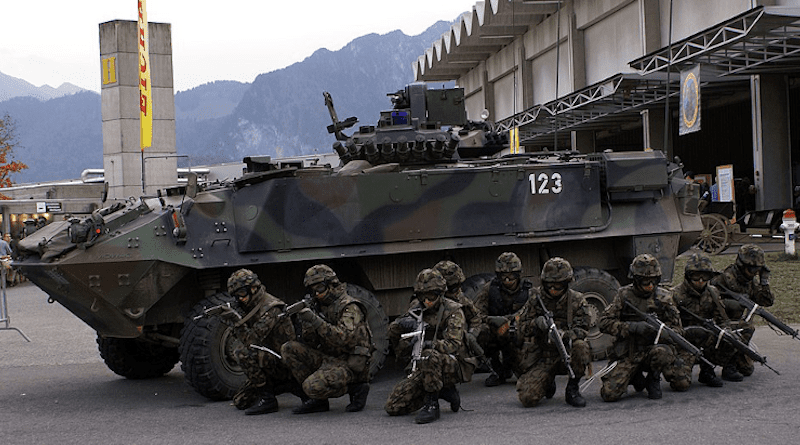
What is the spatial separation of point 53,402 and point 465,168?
4712 millimetres

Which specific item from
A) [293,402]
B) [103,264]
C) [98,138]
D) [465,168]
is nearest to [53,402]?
[103,264]

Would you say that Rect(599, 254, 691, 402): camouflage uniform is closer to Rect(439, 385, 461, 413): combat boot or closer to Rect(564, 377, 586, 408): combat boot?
Rect(564, 377, 586, 408): combat boot

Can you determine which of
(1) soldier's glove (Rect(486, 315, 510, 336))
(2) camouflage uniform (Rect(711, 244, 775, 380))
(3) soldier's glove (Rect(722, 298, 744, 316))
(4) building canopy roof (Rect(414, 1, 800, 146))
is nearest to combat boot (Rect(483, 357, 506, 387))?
(1) soldier's glove (Rect(486, 315, 510, 336))

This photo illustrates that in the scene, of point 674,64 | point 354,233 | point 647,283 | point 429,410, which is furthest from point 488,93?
point 429,410

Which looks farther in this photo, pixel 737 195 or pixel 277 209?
pixel 737 195

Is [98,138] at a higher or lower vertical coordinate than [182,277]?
higher

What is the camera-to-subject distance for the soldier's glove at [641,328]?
8.70m

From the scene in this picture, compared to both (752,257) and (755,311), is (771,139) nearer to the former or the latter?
(752,257)

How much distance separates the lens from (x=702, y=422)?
7.56 m

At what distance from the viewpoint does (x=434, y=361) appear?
813 centimetres

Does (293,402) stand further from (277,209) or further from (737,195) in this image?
(737,195)

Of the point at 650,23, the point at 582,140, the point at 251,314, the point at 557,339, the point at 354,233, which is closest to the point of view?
the point at 557,339

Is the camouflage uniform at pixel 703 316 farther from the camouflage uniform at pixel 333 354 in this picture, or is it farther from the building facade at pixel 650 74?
the building facade at pixel 650 74

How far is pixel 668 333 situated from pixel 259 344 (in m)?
3.50
